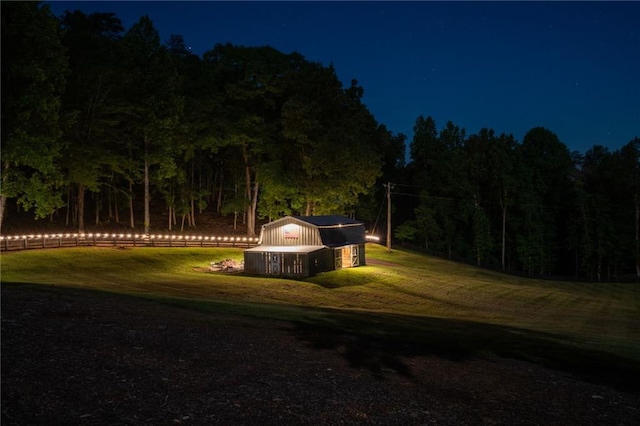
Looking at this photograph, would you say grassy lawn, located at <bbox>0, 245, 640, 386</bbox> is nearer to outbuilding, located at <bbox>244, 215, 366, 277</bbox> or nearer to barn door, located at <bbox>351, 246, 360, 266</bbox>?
barn door, located at <bbox>351, 246, 360, 266</bbox>

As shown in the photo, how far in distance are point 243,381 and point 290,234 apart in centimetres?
3319

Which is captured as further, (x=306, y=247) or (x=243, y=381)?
(x=306, y=247)

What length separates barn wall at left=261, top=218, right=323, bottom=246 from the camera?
43.4 meters

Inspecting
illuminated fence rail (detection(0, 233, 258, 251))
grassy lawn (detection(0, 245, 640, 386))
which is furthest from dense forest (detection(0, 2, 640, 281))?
grassy lawn (detection(0, 245, 640, 386))

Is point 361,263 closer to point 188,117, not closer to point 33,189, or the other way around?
point 188,117

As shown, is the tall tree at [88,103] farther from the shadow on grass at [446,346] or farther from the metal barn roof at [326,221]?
the shadow on grass at [446,346]

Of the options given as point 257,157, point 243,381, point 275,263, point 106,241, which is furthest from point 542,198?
point 243,381

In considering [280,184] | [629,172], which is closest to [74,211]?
[280,184]

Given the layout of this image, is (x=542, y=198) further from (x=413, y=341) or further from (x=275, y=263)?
(x=413, y=341)

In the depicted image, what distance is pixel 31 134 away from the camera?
35500 millimetres

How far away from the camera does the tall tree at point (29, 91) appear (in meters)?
32.3

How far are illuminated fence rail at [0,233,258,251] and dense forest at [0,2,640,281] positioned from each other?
2.43 m

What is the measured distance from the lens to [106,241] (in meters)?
44.3

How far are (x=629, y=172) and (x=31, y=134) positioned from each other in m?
76.1
